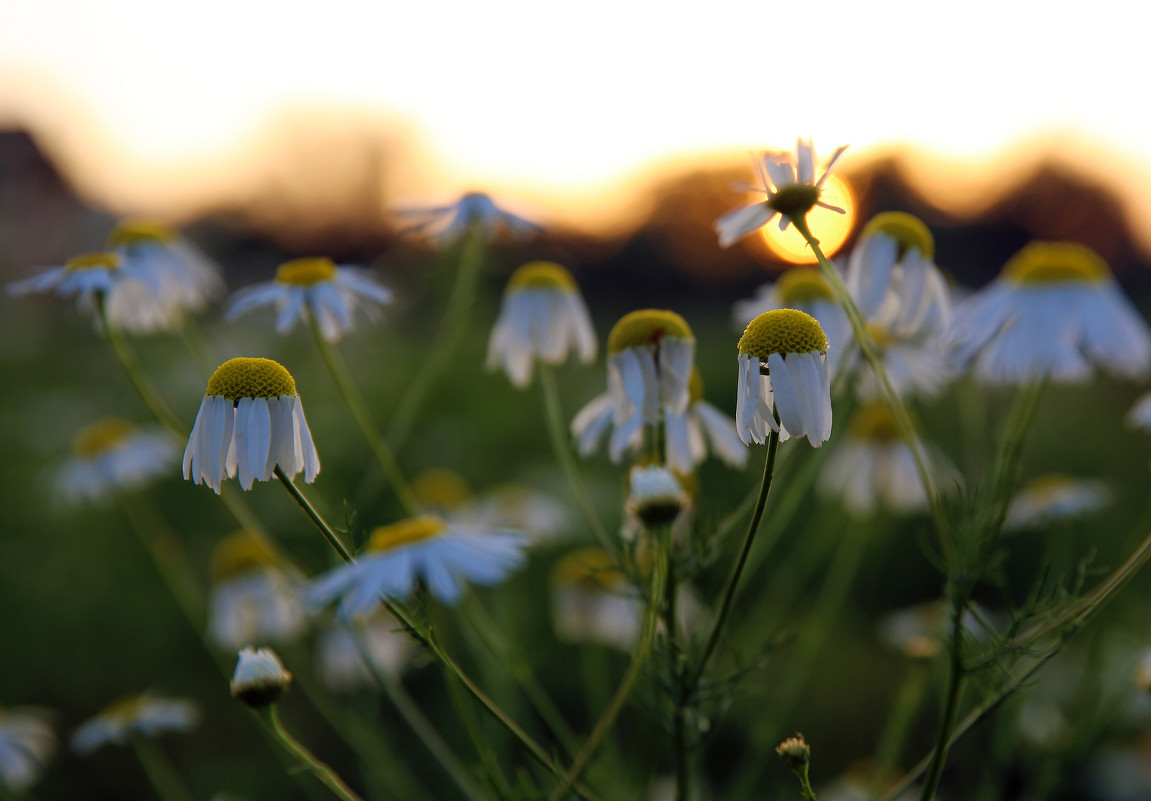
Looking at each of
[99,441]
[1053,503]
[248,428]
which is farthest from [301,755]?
[99,441]

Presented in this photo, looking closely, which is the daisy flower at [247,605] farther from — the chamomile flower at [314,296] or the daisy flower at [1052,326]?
the daisy flower at [1052,326]

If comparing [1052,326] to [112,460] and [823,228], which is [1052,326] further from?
[112,460]

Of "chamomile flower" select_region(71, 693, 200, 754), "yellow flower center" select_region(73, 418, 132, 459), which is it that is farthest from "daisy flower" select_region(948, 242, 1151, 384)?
"yellow flower center" select_region(73, 418, 132, 459)

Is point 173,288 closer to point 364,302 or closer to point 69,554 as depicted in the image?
point 364,302

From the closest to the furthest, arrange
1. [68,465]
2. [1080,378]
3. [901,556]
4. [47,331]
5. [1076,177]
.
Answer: [1080,378] < [68,465] < [901,556] < [47,331] < [1076,177]

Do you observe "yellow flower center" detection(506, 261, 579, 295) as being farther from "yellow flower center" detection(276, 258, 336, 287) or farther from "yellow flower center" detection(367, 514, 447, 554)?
"yellow flower center" detection(367, 514, 447, 554)

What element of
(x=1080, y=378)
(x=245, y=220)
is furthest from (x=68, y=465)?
(x=245, y=220)
